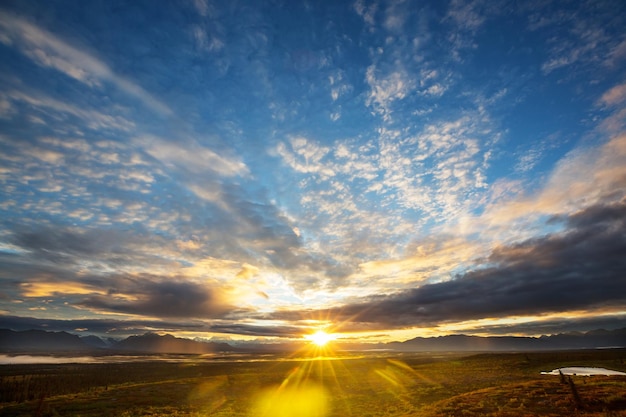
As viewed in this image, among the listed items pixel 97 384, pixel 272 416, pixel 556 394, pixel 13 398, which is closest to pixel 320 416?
pixel 272 416

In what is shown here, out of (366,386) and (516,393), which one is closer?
(516,393)

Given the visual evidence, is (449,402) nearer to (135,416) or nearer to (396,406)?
(396,406)

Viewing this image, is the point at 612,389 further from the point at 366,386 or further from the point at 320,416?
the point at 366,386

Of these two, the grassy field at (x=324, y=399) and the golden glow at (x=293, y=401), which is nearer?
the grassy field at (x=324, y=399)

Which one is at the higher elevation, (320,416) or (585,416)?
(585,416)

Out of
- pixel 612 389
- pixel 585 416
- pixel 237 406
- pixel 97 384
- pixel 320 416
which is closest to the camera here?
pixel 585 416

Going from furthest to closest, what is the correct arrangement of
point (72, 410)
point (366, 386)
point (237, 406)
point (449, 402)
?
point (366, 386)
point (237, 406)
point (72, 410)
point (449, 402)

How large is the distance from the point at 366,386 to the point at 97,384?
179 feet

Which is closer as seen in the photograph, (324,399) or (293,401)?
(293,401)

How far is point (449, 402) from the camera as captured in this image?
33.0 meters

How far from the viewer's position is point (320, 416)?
36.3 metres

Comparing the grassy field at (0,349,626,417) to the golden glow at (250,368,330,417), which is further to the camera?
the golden glow at (250,368,330,417)

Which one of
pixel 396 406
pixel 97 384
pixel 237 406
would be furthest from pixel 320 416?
pixel 97 384

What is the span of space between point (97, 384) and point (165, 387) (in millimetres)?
16540
